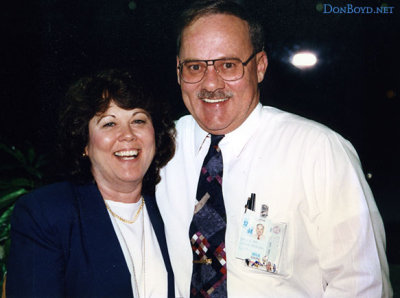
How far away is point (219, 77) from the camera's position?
5.49 ft

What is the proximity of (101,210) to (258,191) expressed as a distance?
780mm

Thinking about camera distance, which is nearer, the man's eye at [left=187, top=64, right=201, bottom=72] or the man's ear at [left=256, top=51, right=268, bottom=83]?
the man's eye at [left=187, top=64, right=201, bottom=72]

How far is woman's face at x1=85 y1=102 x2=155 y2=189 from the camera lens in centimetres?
170

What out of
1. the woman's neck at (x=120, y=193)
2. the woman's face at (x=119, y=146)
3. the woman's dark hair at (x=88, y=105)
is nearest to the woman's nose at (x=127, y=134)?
the woman's face at (x=119, y=146)

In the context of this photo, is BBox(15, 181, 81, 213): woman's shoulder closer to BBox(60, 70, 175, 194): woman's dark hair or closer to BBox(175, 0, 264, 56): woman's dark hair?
BBox(60, 70, 175, 194): woman's dark hair

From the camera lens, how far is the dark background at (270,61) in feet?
12.1

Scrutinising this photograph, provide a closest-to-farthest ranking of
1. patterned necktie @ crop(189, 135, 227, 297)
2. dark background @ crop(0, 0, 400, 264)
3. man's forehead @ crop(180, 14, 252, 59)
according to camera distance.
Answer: patterned necktie @ crop(189, 135, 227, 297) → man's forehead @ crop(180, 14, 252, 59) → dark background @ crop(0, 0, 400, 264)

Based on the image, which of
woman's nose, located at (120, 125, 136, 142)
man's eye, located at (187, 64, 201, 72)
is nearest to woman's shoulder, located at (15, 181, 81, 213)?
woman's nose, located at (120, 125, 136, 142)

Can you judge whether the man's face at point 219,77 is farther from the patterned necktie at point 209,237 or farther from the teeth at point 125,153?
the teeth at point 125,153

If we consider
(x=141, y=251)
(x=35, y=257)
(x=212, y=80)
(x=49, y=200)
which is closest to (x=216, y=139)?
(x=212, y=80)

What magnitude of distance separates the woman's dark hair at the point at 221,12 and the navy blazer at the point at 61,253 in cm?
107

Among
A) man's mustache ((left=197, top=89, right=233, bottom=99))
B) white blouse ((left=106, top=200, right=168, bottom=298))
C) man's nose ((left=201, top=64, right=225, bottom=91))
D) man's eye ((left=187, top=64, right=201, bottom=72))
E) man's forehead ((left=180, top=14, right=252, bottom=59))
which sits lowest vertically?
white blouse ((left=106, top=200, right=168, bottom=298))

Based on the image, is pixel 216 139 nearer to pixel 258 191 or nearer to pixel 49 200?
pixel 258 191

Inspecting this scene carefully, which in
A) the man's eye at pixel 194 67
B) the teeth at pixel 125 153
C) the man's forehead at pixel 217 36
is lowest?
the teeth at pixel 125 153
